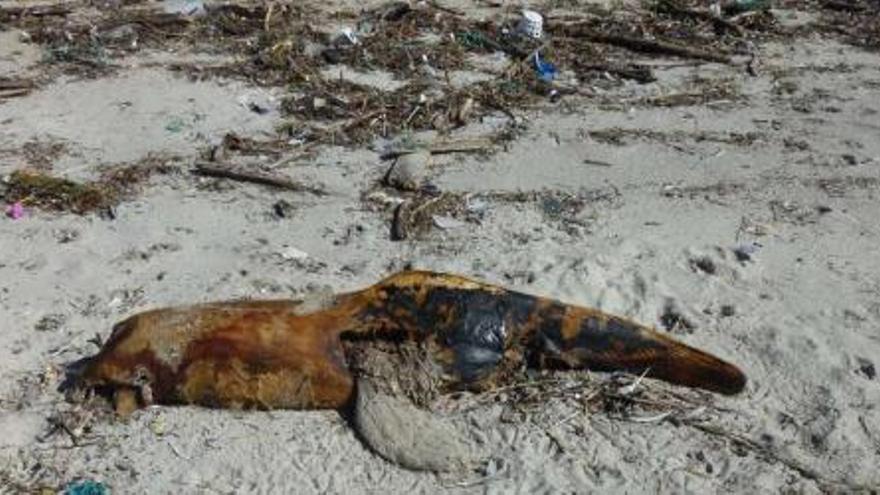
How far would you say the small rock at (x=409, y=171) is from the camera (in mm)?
5559

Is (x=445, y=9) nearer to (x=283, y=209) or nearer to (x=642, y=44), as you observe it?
(x=642, y=44)

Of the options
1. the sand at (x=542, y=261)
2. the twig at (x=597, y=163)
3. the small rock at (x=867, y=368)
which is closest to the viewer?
the sand at (x=542, y=261)

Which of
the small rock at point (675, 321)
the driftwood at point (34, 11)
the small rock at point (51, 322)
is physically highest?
the small rock at point (675, 321)

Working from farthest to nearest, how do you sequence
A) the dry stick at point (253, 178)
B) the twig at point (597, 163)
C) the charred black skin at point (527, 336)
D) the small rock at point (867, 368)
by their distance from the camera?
the twig at point (597, 163) → the dry stick at point (253, 178) → the small rock at point (867, 368) → the charred black skin at point (527, 336)

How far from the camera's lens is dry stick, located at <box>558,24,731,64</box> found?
24.8 ft

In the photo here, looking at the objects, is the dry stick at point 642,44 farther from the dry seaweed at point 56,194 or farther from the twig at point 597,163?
the dry seaweed at point 56,194

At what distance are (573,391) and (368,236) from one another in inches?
63.8

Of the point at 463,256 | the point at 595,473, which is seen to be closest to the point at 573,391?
the point at 595,473

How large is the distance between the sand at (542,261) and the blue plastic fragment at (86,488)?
52 mm

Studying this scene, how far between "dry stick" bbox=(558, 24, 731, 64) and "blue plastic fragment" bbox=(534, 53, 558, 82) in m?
0.70

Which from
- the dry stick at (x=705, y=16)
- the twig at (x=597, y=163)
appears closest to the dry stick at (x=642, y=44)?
the dry stick at (x=705, y=16)

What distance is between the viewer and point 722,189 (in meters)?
5.60

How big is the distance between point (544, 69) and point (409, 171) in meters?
2.03

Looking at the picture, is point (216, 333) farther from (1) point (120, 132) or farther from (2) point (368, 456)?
(1) point (120, 132)
